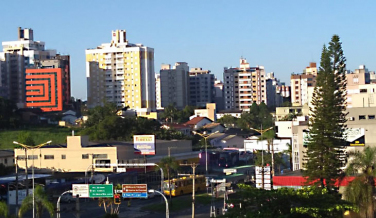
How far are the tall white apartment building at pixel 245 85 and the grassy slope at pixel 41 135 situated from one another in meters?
56.3

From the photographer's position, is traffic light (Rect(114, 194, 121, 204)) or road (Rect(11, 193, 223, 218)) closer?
traffic light (Rect(114, 194, 121, 204))

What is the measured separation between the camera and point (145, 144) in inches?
2662

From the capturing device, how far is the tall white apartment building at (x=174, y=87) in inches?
6171

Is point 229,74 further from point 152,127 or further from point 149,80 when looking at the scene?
point 152,127

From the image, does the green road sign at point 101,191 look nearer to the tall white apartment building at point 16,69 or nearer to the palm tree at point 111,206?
the palm tree at point 111,206

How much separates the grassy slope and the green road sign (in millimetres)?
55940

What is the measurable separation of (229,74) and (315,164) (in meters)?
112

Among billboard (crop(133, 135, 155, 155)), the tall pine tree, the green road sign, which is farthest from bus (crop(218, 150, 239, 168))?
the green road sign

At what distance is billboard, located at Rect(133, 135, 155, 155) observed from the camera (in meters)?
67.4

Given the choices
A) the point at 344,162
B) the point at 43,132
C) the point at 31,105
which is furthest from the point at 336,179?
the point at 31,105

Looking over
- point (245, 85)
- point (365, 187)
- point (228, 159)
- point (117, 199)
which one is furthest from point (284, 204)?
point (245, 85)

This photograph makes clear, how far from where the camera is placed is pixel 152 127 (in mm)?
92188

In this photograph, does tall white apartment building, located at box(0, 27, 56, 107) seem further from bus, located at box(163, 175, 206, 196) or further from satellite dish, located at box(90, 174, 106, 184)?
bus, located at box(163, 175, 206, 196)

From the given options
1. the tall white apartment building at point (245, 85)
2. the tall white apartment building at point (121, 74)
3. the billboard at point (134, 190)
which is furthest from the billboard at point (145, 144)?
the tall white apartment building at point (245, 85)
